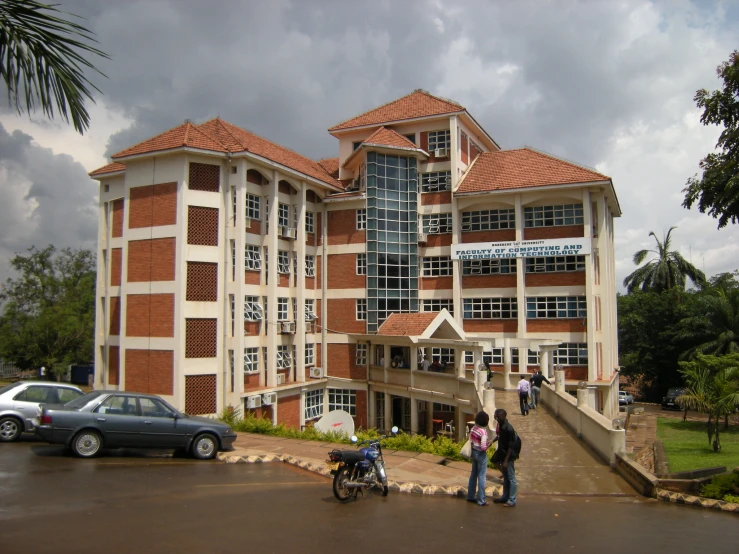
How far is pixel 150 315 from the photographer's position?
23.5 metres

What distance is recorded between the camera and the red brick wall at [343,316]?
100 ft

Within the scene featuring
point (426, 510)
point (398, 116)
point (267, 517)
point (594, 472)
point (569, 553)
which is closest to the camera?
point (569, 553)

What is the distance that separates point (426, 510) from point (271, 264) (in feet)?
59.6

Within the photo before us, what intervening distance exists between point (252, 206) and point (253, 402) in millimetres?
8488

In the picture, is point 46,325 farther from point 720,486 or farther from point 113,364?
point 720,486

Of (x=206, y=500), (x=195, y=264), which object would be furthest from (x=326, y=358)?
(x=206, y=500)

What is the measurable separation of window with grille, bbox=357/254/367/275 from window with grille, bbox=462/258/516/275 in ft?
17.3

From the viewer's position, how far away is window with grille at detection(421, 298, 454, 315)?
31.5m

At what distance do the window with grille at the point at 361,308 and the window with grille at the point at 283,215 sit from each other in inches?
221

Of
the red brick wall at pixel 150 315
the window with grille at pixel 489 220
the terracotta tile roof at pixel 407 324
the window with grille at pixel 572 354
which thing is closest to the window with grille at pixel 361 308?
the terracotta tile roof at pixel 407 324

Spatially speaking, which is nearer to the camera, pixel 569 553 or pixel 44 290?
pixel 569 553

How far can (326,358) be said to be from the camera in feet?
101

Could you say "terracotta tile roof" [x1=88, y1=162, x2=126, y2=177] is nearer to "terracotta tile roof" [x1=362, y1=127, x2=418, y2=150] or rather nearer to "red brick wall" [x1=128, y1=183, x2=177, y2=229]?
"red brick wall" [x1=128, y1=183, x2=177, y2=229]

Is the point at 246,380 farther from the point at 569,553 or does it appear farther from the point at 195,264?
the point at 569,553
